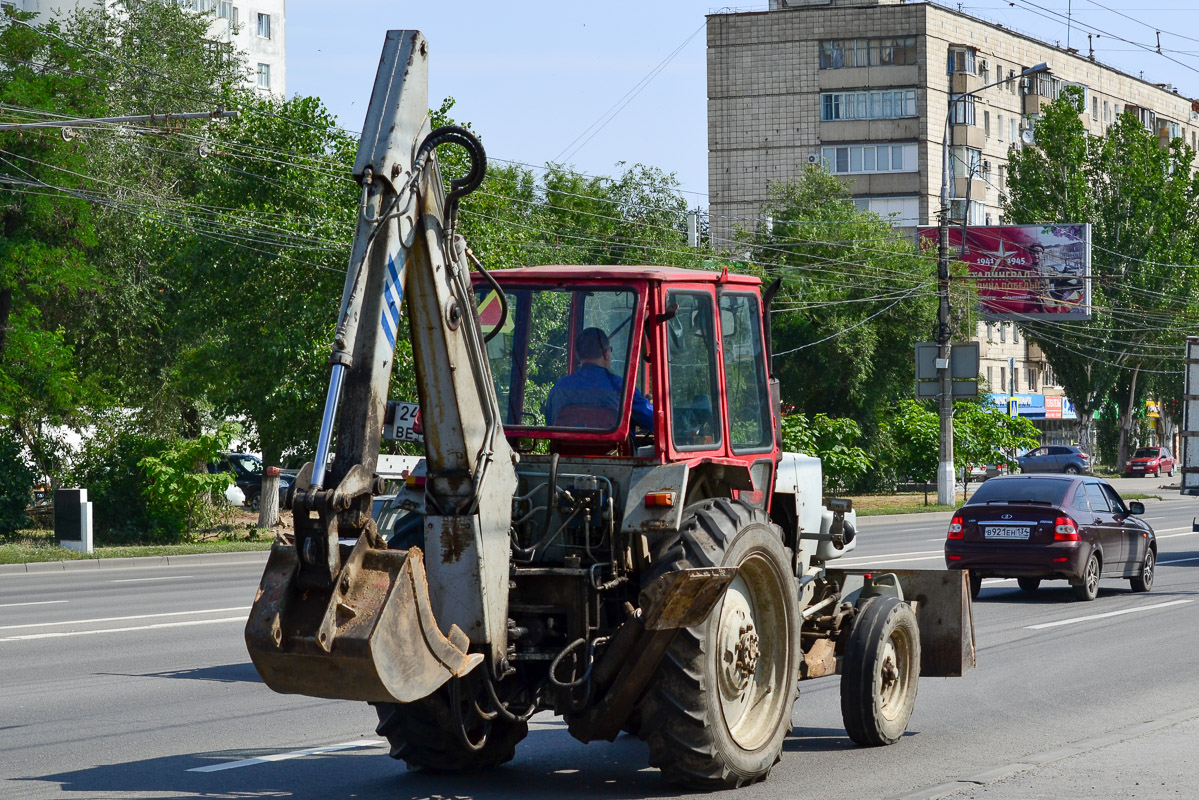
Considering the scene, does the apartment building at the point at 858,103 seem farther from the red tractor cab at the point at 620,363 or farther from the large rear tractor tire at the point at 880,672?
the red tractor cab at the point at 620,363

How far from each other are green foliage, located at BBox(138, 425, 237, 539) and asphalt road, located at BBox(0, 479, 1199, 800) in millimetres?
13117

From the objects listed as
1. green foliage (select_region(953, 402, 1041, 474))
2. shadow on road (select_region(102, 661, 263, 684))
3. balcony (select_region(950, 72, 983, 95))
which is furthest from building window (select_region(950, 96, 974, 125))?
shadow on road (select_region(102, 661, 263, 684))

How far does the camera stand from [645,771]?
7816 millimetres

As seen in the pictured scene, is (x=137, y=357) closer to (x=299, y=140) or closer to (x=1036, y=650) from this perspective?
(x=299, y=140)

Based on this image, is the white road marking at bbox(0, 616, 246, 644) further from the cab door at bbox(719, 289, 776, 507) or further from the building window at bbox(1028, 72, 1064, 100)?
the building window at bbox(1028, 72, 1064, 100)

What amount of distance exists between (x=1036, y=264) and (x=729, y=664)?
64.7 metres

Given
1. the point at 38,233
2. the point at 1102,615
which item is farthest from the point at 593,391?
the point at 38,233

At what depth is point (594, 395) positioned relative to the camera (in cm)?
747

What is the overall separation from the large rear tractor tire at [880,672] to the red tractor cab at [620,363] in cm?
125

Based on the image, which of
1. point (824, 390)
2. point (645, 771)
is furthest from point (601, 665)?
point (824, 390)

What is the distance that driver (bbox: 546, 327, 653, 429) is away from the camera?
7.44 meters

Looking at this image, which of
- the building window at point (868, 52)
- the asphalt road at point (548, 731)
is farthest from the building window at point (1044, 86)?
the asphalt road at point (548, 731)

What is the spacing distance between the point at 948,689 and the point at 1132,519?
9.43 m

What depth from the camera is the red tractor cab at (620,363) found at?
24.3ft
